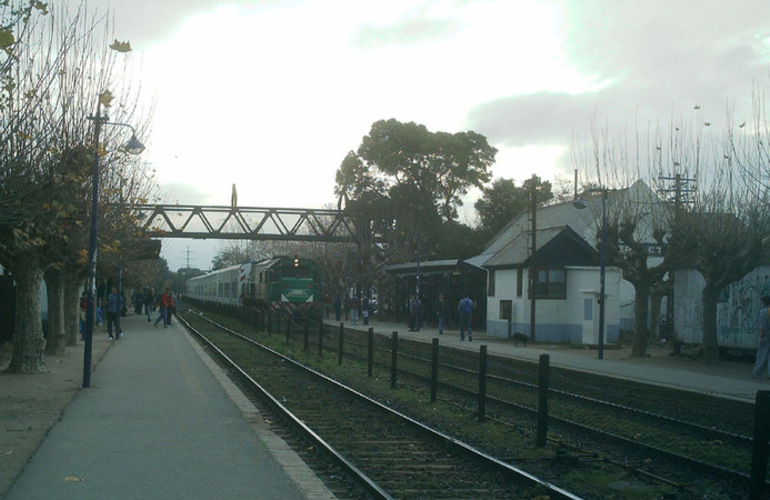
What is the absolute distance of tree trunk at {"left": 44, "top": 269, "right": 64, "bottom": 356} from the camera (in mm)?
22938

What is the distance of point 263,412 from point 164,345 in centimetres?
1592

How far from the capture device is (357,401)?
1552cm

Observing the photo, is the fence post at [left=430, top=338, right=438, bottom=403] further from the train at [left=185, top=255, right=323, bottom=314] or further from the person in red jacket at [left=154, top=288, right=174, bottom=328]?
the person in red jacket at [left=154, top=288, right=174, bottom=328]

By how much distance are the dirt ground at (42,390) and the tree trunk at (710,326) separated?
0.41 metres

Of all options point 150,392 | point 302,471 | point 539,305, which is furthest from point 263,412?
point 539,305

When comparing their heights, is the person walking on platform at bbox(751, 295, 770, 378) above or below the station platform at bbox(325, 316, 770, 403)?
above

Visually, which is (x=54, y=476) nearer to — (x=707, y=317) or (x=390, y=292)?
(x=707, y=317)

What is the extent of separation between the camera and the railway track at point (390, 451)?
8547 mm

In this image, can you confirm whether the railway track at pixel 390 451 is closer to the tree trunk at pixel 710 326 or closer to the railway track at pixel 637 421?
the railway track at pixel 637 421

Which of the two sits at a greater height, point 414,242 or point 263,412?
point 414,242

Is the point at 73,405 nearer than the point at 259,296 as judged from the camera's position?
Yes

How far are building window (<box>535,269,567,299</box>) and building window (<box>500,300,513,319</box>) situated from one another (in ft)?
5.38

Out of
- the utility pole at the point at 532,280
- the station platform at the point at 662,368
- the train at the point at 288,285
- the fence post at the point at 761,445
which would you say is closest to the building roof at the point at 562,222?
the utility pole at the point at 532,280

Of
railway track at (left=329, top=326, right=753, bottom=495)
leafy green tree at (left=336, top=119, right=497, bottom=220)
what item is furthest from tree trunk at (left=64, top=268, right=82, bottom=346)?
leafy green tree at (left=336, top=119, right=497, bottom=220)
